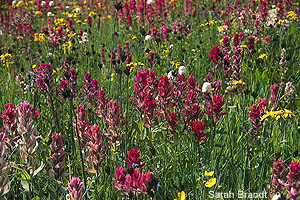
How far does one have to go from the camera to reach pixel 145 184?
170cm

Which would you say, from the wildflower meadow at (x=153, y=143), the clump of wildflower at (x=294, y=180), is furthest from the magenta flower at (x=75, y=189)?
the clump of wildflower at (x=294, y=180)

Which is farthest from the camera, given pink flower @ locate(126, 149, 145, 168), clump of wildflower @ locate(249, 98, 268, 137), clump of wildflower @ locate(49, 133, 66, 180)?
clump of wildflower @ locate(249, 98, 268, 137)

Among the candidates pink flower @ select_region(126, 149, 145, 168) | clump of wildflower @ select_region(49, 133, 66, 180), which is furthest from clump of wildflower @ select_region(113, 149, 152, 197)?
clump of wildflower @ select_region(49, 133, 66, 180)

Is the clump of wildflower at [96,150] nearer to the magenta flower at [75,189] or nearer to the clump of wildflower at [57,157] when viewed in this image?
the clump of wildflower at [57,157]

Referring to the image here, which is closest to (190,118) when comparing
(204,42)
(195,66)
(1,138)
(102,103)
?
(102,103)

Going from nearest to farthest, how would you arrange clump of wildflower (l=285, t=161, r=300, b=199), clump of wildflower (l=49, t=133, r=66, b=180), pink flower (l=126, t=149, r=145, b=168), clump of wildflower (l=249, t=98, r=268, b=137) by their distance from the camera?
clump of wildflower (l=285, t=161, r=300, b=199) → pink flower (l=126, t=149, r=145, b=168) → clump of wildflower (l=49, t=133, r=66, b=180) → clump of wildflower (l=249, t=98, r=268, b=137)

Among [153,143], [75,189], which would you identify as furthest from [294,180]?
[153,143]

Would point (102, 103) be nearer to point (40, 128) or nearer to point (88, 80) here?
point (88, 80)

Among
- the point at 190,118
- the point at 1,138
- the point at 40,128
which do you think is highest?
the point at 1,138

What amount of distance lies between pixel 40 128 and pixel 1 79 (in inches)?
88.9

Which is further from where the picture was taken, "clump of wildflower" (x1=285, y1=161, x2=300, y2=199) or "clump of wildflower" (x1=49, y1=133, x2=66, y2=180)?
"clump of wildflower" (x1=49, y1=133, x2=66, y2=180)

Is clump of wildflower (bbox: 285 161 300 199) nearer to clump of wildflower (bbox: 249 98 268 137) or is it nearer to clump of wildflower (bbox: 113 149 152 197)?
clump of wildflower (bbox: 113 149 152 197)

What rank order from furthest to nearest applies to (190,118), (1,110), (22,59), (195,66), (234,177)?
(22,59) → (195,66) → (1,110) → (190,118) → (234,177)

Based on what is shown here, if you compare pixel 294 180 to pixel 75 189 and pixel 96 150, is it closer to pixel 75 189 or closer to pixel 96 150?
pixel 75 189
